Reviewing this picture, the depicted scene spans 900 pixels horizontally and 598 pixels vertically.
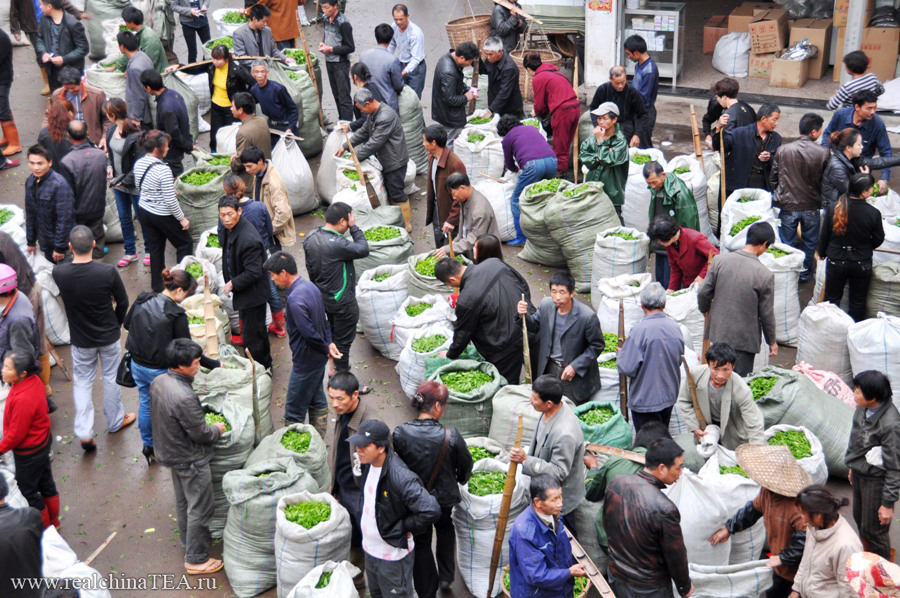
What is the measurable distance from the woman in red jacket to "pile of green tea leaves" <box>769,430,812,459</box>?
4273 millimetres

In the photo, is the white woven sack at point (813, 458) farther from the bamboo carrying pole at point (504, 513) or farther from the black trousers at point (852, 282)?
the black trousers at point (852, 282)

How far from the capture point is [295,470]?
5.88 m

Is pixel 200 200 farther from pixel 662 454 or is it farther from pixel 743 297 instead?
pixel 662 454

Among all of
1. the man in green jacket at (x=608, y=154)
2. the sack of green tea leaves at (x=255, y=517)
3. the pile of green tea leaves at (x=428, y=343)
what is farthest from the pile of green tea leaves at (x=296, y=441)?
the man in green jacket at (x=608, y=154)

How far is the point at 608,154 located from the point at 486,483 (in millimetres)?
3883

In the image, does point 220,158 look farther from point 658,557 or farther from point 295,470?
point 658,557

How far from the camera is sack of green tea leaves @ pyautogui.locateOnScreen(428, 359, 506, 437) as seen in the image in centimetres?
648

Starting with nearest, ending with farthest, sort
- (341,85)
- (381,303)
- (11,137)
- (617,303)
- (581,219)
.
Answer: (617,303) < (381,303) < (581,219) < (11,137) < (341,85)

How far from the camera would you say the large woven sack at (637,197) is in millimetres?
9055

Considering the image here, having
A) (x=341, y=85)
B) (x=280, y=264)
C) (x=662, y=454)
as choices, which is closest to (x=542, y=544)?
(x=662, y=454)

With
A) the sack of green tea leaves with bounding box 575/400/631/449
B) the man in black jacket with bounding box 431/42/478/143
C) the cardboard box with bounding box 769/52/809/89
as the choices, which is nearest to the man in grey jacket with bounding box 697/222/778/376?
the sack of green tea leaves with bounding box 575/400/631/449

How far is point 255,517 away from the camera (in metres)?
5.74

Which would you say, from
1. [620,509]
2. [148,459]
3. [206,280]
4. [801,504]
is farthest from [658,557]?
[206,280]

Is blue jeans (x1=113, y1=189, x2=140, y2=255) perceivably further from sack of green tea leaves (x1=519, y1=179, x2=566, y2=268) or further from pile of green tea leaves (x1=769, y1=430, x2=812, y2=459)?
pile of green tea leaves (x1=769, y1=430, x2=812, y2=459)
